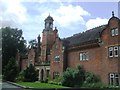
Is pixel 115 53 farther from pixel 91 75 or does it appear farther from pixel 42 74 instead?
pixel 42 74

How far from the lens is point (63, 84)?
39.6 m

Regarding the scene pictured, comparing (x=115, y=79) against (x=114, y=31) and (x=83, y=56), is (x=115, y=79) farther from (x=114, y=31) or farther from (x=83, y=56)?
(x=83, y=56)

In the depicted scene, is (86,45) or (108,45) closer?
(108,45)

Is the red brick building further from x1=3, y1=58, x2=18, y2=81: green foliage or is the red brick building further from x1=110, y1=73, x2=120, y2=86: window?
x1=3, y1=58, x2=18, y2=81: green foliage

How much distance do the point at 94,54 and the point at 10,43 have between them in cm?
5309

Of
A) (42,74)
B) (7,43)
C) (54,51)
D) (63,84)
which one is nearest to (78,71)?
(63,84)

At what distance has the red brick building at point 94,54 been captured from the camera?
3391 cm

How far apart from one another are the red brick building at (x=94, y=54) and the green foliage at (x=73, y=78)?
1409 millimetres

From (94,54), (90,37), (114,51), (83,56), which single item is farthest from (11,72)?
(114,51)

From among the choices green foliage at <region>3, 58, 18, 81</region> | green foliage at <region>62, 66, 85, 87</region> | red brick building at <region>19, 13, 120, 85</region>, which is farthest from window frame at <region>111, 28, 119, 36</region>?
green foliage at <region>3, 58, 18, 81</region>

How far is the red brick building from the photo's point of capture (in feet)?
111

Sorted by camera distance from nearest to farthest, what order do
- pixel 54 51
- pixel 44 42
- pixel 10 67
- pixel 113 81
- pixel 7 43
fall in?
pixel 113 81
pixel 54 51
pixel 10 67
pixel 44 42
pixel 7 43

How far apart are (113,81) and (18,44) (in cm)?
5976

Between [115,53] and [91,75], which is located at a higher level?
[115,53]
